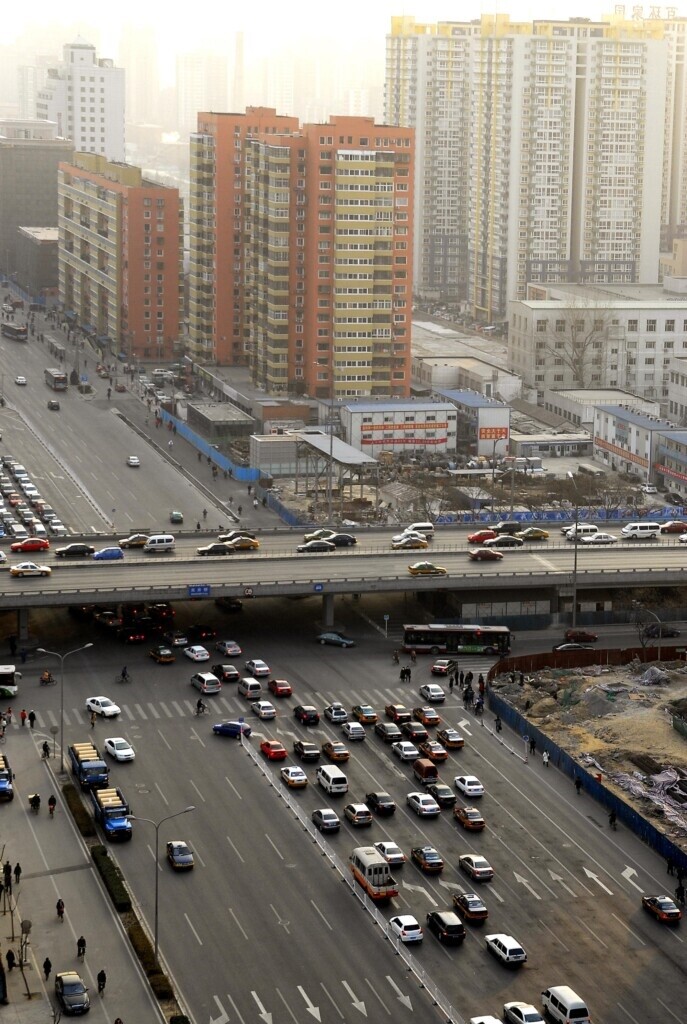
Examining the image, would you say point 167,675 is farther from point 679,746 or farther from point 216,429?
point 216,429

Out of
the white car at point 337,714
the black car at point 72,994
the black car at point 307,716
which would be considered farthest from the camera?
the white car at point 337,714

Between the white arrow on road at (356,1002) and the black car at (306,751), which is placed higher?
the black car at (306,751)

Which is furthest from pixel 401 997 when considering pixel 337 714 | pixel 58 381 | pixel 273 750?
pixel 58 381

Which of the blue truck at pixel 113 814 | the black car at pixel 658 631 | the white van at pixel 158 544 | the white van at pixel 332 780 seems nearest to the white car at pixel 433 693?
the white van at pixel 332 780

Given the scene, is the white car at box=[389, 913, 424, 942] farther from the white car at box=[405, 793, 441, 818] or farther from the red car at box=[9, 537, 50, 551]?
the red car at box=[9, 537, 50, 551]

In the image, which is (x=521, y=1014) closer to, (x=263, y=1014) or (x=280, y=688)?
(x=263, y=1014)

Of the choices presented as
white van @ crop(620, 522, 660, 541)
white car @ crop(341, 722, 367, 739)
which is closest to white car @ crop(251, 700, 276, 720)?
white car @ crop(341, 722, 367, 739)

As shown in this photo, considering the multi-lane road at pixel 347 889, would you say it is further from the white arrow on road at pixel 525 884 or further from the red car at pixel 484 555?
the red car at pixel 484 555
